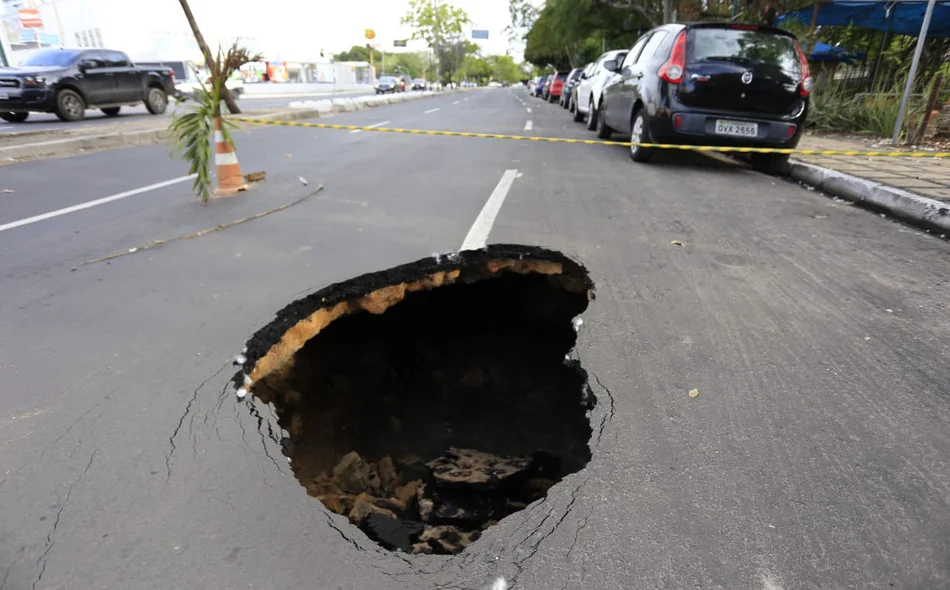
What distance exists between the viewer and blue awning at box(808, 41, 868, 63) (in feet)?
44.1

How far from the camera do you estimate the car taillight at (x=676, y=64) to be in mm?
6461

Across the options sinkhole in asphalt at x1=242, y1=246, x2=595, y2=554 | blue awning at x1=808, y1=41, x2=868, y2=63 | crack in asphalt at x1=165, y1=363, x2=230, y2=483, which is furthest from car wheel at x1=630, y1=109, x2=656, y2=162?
blue awning at x1=808, y1=41, x2=868, y2=63

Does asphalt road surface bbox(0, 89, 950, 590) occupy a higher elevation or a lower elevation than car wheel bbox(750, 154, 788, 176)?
lower

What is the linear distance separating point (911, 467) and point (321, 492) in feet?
7.60

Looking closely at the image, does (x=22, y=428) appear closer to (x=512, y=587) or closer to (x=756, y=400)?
(x=512, y=587)

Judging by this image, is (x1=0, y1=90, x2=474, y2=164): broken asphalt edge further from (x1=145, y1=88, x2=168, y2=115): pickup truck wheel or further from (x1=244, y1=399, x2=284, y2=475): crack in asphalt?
(x1=244, y1=399, x2=284, y2=475): crack in asphalt

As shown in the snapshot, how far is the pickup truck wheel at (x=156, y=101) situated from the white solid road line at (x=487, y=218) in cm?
1346

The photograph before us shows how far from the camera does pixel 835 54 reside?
546 inches

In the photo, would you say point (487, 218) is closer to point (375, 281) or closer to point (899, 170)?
point (375, 281)

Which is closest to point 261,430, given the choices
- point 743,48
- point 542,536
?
point 542,536

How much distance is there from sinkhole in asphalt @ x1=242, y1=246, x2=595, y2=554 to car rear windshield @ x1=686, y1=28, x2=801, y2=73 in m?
4.12

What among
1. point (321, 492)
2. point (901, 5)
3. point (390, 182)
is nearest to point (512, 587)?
point (321, 492)

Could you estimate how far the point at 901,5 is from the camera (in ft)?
35.6

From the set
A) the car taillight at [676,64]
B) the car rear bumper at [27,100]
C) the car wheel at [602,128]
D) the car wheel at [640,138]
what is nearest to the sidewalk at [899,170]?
the car wheel at [640,138]
